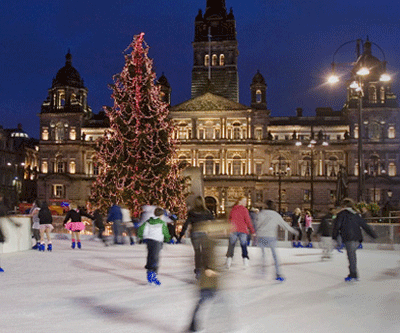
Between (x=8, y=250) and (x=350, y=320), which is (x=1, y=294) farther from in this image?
(x=8, y=250)

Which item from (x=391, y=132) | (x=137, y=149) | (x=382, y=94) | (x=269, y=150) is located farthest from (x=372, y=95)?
(x=137, y=149)

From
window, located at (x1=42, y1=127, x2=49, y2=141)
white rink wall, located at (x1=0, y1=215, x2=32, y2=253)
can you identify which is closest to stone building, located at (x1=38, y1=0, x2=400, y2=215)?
window, located at (x1=42, y1=127, x2=49, y2=141)

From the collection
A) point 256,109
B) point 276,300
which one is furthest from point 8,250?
point 256,109

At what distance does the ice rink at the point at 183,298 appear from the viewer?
770cm

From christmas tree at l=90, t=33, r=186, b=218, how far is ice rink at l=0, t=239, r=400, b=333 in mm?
13111

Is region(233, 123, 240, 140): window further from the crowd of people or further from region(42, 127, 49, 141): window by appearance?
the crowd of people

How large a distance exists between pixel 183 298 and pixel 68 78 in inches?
2888

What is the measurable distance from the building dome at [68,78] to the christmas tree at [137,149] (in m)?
51.0

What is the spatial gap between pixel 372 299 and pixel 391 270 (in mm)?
4936

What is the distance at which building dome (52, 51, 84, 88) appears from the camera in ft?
259

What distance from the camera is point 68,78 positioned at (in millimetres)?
79438

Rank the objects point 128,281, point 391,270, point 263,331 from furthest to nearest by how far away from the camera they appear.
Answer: point 391,270 → point 128,281 → point 263,331

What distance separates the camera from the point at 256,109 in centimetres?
7488

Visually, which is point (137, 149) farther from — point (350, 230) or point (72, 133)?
point (72, 133)
